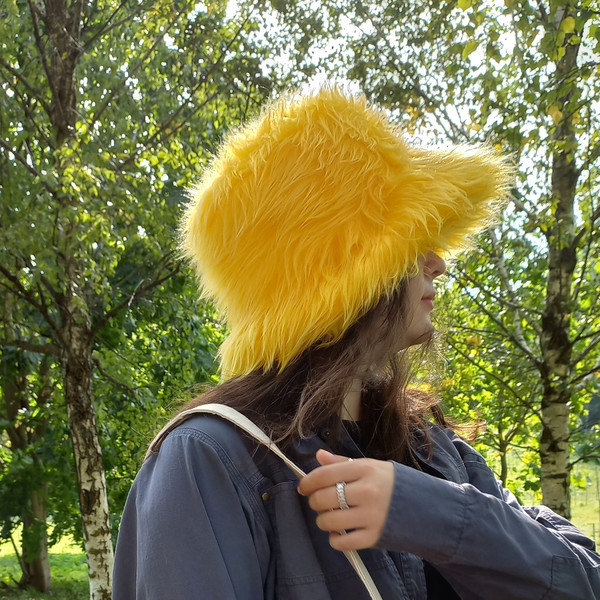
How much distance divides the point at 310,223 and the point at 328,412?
0.37m

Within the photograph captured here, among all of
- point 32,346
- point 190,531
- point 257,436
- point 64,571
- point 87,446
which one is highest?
point 32,346

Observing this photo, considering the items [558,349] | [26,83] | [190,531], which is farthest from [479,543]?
[26,83]

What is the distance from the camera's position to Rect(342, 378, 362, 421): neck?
1524mm

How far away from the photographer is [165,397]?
755 centimetres

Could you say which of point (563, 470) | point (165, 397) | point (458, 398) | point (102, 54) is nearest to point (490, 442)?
point (458, 398)

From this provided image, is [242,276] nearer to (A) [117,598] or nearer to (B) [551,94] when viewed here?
(A) [117,598]

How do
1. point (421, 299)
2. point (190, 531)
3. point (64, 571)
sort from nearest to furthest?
point (190, 531) → point (421, 299) → point (64, 571)

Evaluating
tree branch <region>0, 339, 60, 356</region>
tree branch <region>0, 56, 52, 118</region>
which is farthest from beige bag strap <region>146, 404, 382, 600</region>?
tree branch <region>0, 339, 60, 356</region>

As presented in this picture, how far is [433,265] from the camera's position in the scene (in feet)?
5.09

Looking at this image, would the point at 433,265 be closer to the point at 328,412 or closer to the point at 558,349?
the point at 328,412

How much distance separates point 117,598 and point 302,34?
306 inches

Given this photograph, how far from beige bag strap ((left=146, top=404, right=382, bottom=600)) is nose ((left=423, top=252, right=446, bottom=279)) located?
1.86 feet

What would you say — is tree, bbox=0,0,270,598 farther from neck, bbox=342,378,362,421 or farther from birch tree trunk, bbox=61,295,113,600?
neck, bbox=342,378,362,421

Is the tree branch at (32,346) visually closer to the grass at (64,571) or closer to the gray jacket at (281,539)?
the grass at (64,571)
